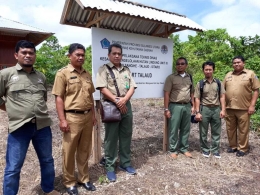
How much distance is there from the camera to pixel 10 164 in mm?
2547

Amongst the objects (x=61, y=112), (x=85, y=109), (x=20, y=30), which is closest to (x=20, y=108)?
(x=61, y=112)

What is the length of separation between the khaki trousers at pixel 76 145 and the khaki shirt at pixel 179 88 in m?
1.64

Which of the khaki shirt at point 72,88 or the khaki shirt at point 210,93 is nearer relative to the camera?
the khaki shirt at point 72,88

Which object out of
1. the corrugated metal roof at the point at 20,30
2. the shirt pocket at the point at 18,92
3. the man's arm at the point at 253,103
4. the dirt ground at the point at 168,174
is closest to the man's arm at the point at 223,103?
the man's arm at the point at 253,103

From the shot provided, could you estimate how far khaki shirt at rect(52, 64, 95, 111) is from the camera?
283 centimetres

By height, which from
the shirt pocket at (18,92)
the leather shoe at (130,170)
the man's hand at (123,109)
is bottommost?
the leather shoe at (130,170)

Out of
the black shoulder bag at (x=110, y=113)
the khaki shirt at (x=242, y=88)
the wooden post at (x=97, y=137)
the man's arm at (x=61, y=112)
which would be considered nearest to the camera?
the man's arm at (x=61, y=112)

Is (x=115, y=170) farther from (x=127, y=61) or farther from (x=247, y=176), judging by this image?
(x=247, y=176)

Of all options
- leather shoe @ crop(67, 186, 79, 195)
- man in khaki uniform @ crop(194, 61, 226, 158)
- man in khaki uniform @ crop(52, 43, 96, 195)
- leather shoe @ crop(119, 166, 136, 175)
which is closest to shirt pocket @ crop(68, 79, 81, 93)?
man in khaki uniform @ crop(52, 43, 96, 195)

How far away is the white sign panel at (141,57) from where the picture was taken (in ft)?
12.0

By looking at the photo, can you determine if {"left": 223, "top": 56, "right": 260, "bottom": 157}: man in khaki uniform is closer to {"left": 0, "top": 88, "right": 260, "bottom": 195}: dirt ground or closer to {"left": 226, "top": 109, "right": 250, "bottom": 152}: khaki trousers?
{"left": 226, "top": 109, "right": 250, "bottom": 152}: khaki trousers

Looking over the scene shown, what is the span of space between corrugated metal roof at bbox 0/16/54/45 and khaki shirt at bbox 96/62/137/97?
29.2ft

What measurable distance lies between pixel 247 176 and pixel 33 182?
3179 millimetres

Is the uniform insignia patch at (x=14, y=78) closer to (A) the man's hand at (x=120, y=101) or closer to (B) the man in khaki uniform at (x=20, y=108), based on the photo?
(B) the man in khaki uniform at (x=20, y=108)
